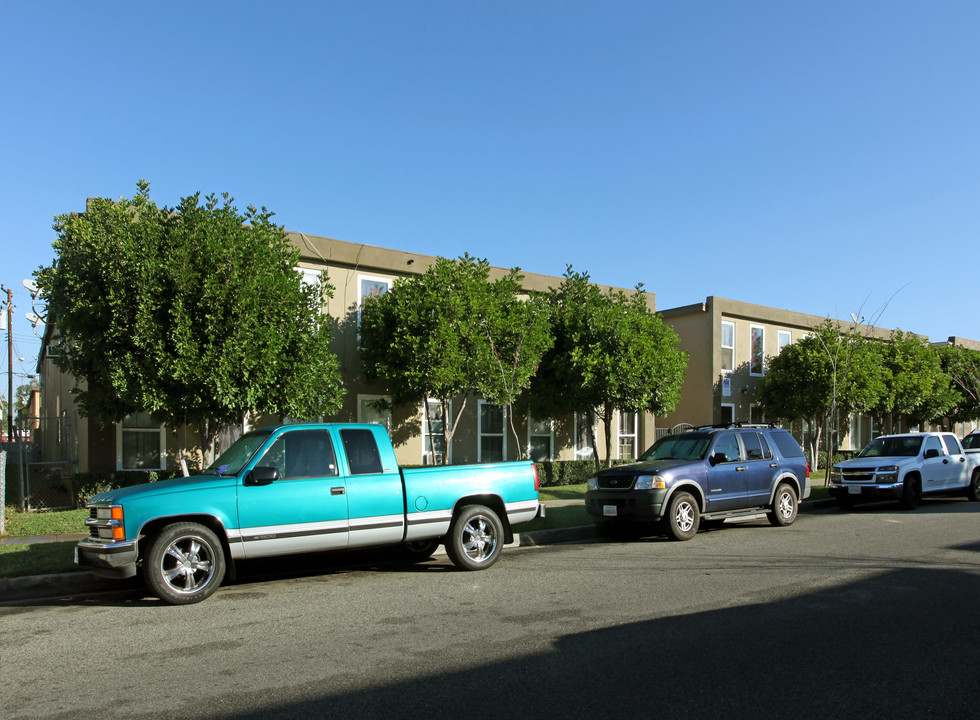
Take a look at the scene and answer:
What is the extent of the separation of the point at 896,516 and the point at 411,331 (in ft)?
35.3

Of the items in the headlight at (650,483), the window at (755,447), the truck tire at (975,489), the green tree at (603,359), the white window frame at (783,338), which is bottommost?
the truck tire at (975,489)

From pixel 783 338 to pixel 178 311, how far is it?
2545 cm

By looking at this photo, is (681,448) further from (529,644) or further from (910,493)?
(529,644)

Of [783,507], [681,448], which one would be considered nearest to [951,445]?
[783,507]

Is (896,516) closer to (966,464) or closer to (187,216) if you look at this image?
(966,464)

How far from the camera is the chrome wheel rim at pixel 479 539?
9586 millimetres

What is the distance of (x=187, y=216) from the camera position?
13.6 meters

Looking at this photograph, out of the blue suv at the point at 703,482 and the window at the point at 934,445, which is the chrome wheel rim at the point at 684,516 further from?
the window at the point at 934,445

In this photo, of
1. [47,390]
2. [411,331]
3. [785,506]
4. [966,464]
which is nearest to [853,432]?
[966,464]

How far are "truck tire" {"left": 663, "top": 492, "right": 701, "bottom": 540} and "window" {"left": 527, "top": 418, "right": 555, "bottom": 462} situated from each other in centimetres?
986

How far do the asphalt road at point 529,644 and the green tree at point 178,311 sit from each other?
468cm

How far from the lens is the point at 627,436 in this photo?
24906 mm

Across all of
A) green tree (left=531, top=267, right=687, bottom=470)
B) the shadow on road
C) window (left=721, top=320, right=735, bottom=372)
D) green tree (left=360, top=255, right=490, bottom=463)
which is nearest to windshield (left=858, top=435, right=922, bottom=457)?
green tree (left=531, top=267, right=687, bottom=470)

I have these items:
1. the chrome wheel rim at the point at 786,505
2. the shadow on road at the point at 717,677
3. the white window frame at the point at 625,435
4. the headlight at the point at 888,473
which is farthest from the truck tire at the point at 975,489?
the shadow on road at the point at 717,677
